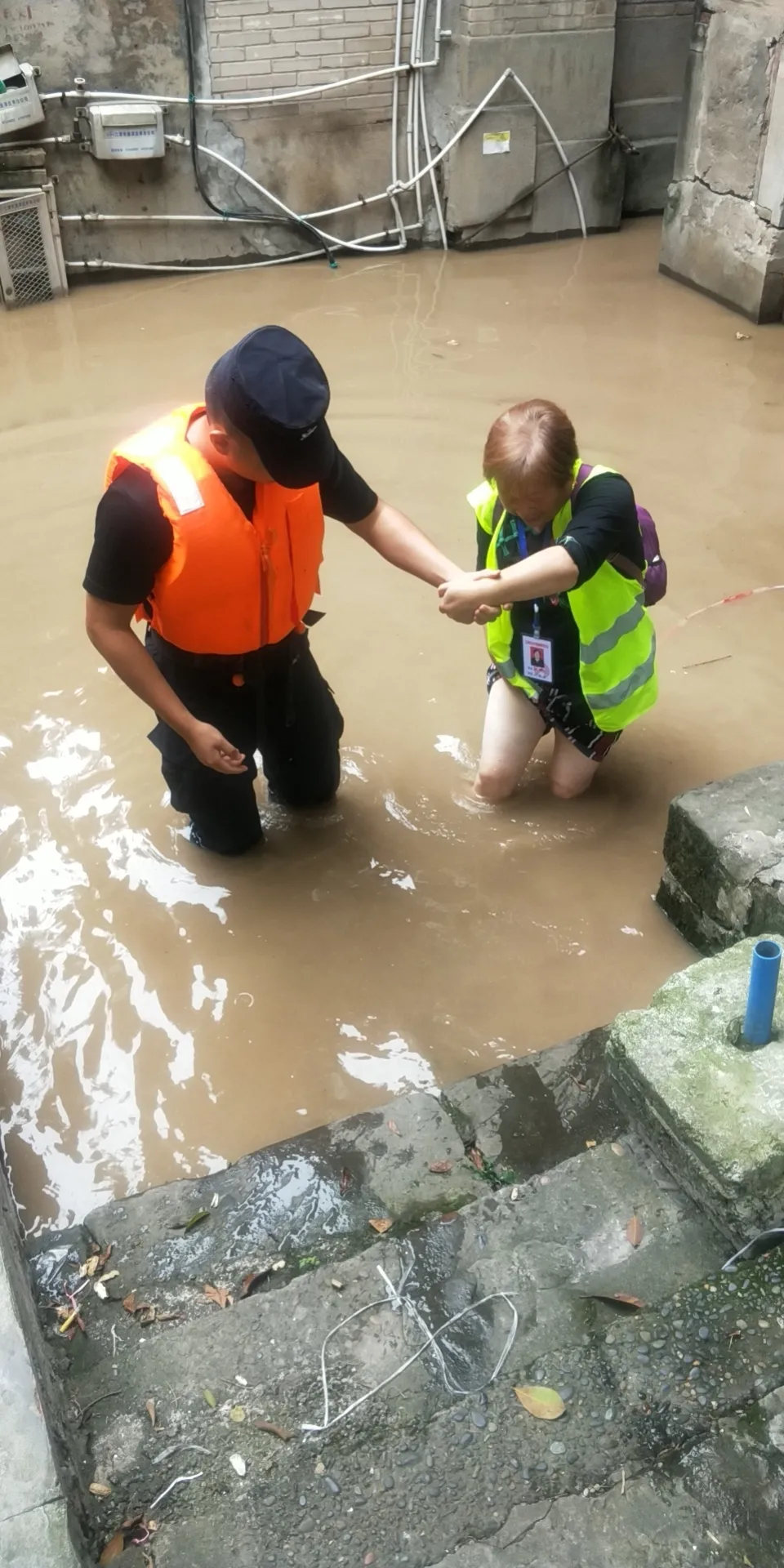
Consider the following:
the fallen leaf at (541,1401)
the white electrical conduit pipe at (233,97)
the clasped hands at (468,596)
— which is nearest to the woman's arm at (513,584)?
the clasped hands at (468,596)

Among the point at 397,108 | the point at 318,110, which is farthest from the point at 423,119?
Result: the point at 318,110

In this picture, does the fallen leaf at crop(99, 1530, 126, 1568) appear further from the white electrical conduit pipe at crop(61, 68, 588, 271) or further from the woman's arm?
the white electrical conduit pipe at crop(61, 68, 588, 271)

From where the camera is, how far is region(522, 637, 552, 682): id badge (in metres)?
3.13

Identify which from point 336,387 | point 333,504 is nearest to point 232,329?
point 336,387

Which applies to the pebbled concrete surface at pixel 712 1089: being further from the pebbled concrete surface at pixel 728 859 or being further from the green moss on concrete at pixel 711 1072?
the pebbled concrete surface at pixel 728 859

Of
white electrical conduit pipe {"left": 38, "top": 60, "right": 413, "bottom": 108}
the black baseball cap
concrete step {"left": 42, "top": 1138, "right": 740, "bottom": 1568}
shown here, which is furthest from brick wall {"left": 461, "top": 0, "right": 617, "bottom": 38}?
concrete step {"left": 42, "top": 1138, "right": 740, "bottom": 1568}

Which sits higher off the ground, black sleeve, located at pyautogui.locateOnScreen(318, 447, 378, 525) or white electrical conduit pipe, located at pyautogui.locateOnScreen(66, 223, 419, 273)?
black sleeve, located at pyautogui.locateOnScreen(318, 447, 378, 525)

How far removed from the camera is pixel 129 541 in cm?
250

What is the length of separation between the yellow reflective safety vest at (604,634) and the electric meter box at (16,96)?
4.80 meters

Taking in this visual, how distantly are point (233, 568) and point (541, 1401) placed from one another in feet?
5.86

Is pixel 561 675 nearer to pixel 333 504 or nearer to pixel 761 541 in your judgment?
pixel 333 504

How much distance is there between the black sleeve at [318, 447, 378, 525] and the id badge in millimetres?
573

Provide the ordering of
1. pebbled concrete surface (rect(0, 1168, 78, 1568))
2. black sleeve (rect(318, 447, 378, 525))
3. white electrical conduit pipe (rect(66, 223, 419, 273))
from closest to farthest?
pebbled concrete surface (rect(0, 1168, 78, 1568)) → black sleeve (rect(318, 447, 378, 525)) → white electrical conduit pipe (rect(66, 223, 419, 273))

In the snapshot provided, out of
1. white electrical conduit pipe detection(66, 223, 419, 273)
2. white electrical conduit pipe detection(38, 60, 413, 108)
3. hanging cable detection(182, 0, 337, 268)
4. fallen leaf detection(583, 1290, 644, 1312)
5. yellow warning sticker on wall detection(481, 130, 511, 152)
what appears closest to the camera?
fallen leaf detection(583, 1290, 644, 1312)
